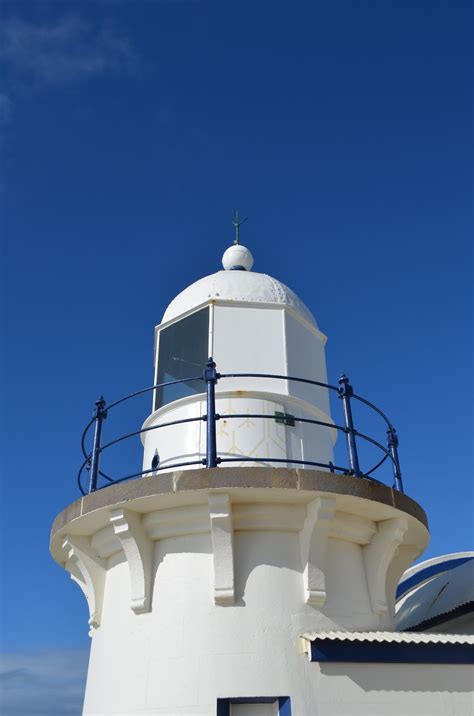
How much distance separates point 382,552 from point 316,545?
3.87 feet

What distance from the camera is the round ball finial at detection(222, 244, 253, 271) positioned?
11367 millimetres

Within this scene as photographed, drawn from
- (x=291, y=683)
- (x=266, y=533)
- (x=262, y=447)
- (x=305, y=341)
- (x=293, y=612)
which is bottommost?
(x=291, y=683)

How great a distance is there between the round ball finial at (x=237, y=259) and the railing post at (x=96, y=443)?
3.70 meters

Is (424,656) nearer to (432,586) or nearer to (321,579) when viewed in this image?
(321,579)

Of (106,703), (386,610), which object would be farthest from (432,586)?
(106,703)

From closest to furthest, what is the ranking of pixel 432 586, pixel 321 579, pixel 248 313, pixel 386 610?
1. pixel 321 579
2. pixel 386 610
3. pixel 248 313
4. pixel 432 586

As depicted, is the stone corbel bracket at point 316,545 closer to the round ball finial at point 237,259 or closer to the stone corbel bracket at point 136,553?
the stone corbel bracket at point 136,553

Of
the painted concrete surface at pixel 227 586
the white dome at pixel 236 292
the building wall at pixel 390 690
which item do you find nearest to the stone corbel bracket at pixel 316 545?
the painted concrete surface at pixel 227 586

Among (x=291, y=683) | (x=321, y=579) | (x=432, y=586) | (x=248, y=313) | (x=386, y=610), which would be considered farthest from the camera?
(x=432, y=586)

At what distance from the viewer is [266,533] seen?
305 inches

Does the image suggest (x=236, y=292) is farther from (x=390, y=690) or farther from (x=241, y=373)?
(x=390, y=690)

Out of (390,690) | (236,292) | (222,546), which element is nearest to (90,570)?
(222,546)

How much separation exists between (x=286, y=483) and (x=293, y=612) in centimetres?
144

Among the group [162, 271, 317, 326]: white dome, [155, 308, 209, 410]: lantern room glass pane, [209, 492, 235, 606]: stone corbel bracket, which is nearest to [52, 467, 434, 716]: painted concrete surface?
[209, 492, 235, 606]: stone corbel bracket
